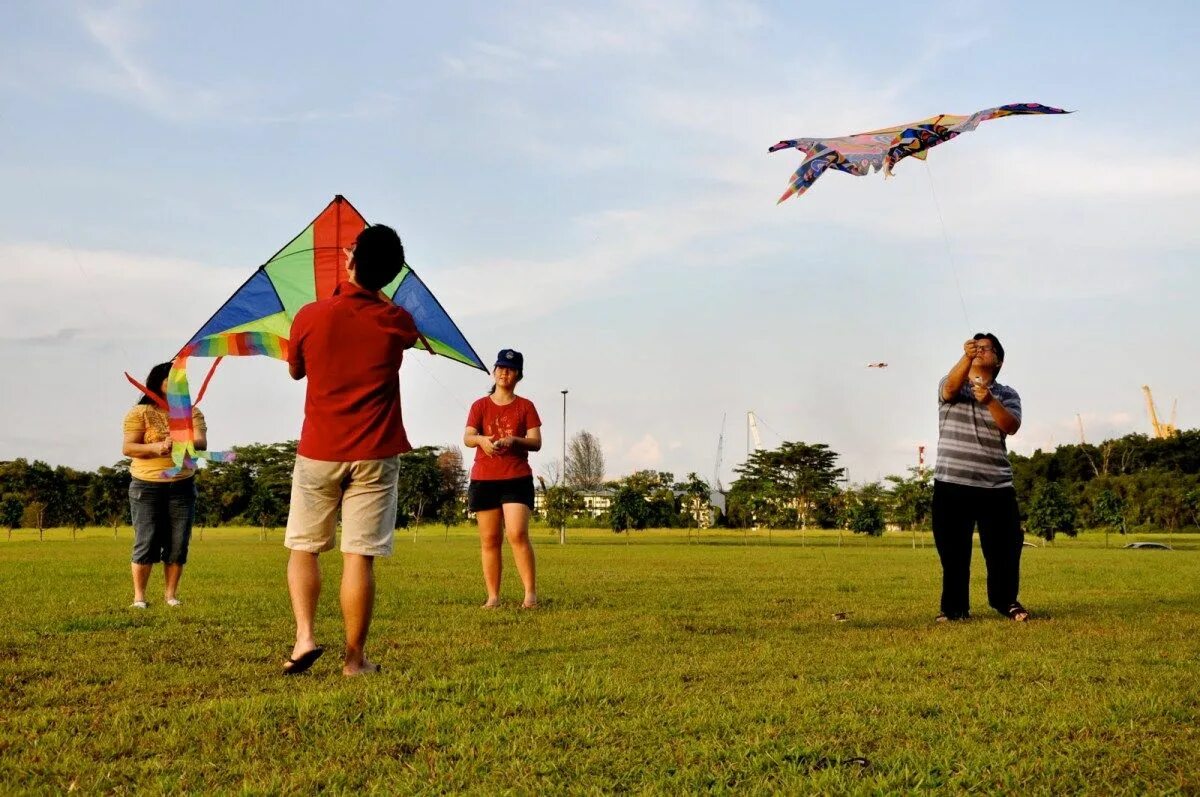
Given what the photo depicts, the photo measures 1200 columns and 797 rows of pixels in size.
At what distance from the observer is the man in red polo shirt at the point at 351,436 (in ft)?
17.5

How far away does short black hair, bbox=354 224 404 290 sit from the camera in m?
5.47

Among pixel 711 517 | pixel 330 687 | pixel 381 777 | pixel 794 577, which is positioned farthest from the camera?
→ pixel 711 517

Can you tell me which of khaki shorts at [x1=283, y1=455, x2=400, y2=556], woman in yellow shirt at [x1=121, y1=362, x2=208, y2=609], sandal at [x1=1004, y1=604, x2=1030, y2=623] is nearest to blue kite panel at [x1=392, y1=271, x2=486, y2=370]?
khaki shorts at [x1=283, y1=455, x2=400, y2=556]

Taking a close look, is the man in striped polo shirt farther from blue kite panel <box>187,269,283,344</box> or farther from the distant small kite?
blue kite panel <box>187,269,283,344</box>

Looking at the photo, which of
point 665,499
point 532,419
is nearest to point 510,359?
point 532,419

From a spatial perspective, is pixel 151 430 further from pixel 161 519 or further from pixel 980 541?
pixel 980 541

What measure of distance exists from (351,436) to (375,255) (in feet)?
3.23

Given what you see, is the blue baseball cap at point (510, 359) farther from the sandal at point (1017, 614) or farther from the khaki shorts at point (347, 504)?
the sandal at point (1017, 614)

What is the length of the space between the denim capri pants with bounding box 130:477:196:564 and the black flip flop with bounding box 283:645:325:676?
4.42 metres

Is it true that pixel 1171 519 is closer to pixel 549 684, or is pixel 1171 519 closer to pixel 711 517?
pixel 711 517

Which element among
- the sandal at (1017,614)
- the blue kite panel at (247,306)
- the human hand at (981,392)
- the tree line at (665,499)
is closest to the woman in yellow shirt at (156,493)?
the blue kite panel at (247,306)

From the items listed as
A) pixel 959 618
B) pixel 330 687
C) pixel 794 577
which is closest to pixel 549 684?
pixel 330 687

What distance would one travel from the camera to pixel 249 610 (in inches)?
346

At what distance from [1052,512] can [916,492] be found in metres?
5.90
